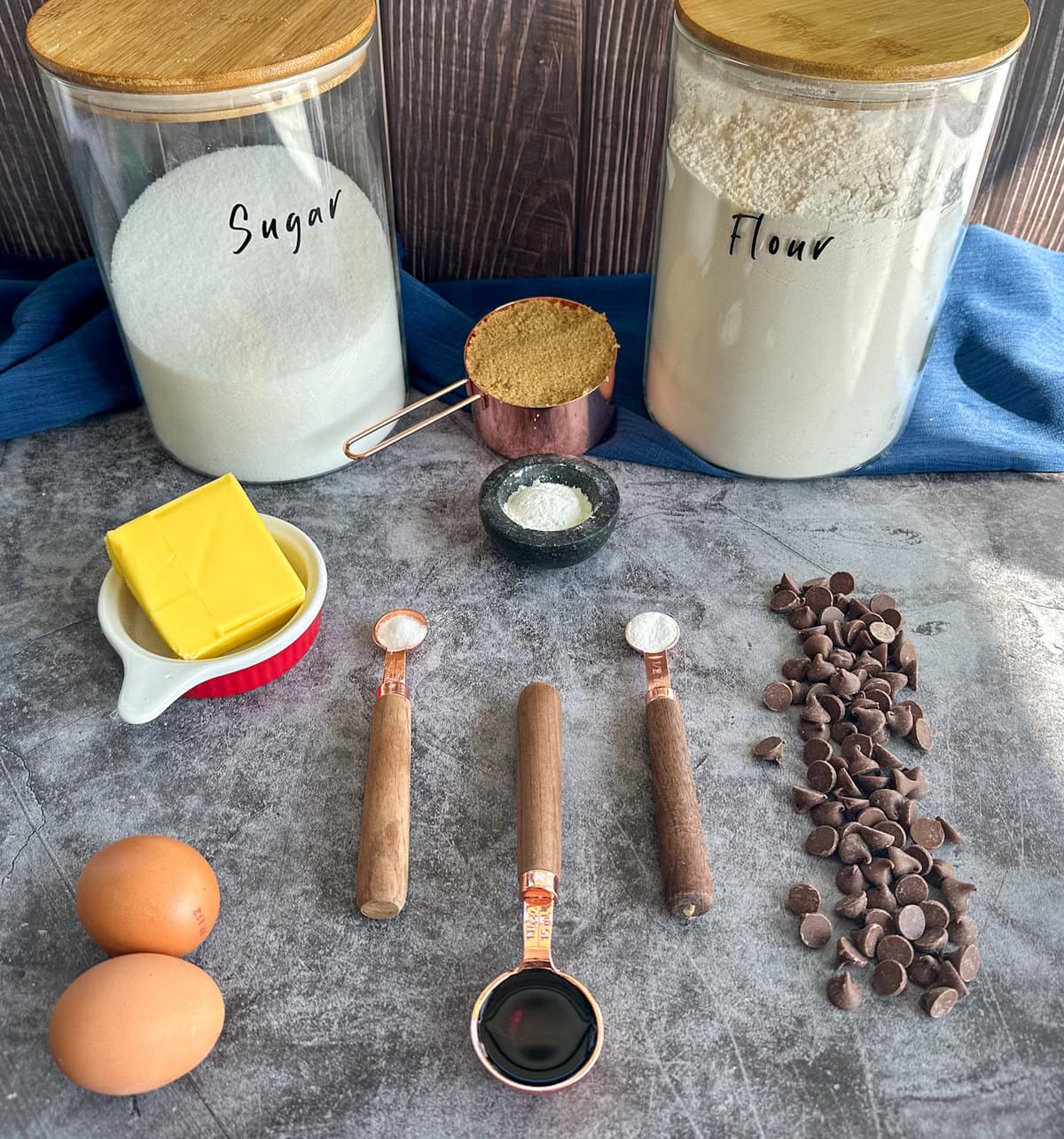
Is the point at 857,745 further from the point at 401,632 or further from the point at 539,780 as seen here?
the point at 401,632

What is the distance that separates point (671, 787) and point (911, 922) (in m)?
0.20

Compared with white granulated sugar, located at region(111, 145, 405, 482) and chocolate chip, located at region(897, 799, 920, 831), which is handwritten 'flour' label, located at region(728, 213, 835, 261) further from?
chocolate chip, located at region(897, 799, 920, 831)

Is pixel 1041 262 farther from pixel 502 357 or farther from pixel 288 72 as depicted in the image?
pixel 288 72

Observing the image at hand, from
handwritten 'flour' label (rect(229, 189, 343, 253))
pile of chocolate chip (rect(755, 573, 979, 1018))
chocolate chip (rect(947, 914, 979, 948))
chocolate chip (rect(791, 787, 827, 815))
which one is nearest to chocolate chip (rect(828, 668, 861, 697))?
pile of chocolate chip (rect(755, 573, 979, 1018))

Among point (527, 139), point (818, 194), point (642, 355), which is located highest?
point (818, 194)

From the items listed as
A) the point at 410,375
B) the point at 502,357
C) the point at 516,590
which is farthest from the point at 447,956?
the point at 410,375

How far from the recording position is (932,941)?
0.78 m

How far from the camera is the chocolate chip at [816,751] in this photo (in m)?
0.90

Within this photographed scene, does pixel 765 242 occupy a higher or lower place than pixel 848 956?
higher

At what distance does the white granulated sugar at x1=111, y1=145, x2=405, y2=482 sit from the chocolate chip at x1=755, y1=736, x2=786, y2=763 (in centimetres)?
55

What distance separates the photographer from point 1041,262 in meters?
1.34

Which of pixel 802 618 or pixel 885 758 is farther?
pixel 802 618

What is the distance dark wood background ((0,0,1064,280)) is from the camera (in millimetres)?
1206

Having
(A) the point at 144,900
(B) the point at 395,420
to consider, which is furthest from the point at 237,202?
(A) the point at 144,900
